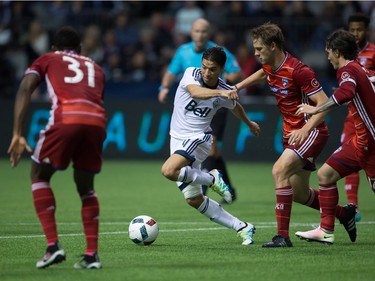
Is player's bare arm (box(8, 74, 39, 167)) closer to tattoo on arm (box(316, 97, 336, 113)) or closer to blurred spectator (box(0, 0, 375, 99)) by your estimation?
tattoo on arm (box(316, 97, 336, 113))

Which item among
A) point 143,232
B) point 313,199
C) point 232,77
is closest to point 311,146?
point 313,199

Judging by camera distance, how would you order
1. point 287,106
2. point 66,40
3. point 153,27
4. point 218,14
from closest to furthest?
point 66,40 < point 287,106 < point 218,14 < point 153,27

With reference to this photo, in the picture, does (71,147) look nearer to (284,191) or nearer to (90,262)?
(90,262)

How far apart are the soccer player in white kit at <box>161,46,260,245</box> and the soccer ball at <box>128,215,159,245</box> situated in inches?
19.1

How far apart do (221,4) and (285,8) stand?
1513mm

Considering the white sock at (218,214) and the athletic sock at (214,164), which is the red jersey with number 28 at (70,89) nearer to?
the white sock at (218,214)

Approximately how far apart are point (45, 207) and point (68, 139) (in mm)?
591

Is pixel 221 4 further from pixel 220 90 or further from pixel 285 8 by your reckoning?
pixel 220 90

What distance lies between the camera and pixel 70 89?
7105mm

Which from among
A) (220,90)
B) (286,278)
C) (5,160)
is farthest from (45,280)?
(5,160)

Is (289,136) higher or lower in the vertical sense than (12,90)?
higher

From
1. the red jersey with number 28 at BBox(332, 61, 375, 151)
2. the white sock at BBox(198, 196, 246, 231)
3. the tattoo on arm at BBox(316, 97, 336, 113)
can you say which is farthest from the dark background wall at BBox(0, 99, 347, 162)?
the tattoo on arm at BBox(316, 97, 336, 113)

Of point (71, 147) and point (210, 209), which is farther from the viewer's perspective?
point (210, 209)

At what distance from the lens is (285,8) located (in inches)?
842
